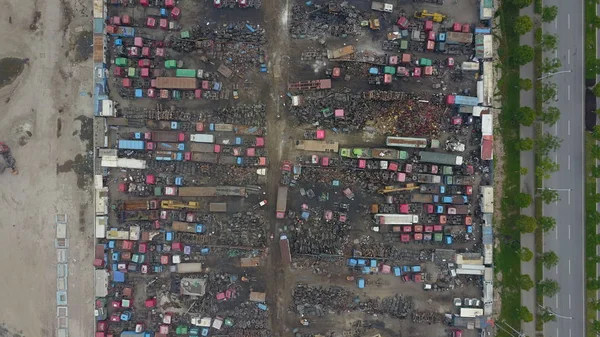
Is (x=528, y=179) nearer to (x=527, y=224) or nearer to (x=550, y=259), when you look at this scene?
(x=527, y=224)

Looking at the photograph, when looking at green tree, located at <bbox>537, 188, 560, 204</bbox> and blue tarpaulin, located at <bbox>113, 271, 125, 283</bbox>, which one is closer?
green tree, located at <bbox>537, 188, 560, 204</bbox>

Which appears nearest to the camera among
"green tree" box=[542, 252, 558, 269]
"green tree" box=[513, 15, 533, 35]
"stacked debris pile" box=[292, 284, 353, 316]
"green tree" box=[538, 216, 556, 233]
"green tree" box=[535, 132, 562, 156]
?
"green tree" box=[513, 15, 533, 35]

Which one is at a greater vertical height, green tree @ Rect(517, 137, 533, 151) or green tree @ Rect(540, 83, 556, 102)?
green tree @ Rect(540, 83, 556, 102)

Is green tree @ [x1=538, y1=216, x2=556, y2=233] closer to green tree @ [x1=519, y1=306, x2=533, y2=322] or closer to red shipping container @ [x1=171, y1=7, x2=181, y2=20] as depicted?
green tree @ [x1=519, y1=306, x2=533, y2=322]

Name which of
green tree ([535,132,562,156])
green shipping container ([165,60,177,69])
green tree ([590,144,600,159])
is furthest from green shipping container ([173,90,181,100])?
green tree ([590,144,600,159])

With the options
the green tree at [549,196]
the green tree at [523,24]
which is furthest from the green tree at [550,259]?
the green tree at [523,24]

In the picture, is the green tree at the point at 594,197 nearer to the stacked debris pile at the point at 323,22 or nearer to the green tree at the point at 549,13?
the green tree at the point at 549,13

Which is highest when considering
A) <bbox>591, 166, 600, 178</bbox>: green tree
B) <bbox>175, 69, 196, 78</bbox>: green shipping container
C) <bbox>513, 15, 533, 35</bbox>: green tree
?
<bbox>513, 15, 533, 35</bbox>: green tree

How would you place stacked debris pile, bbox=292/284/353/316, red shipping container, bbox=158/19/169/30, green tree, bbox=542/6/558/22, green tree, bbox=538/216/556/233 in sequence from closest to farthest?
green tree, bbox=542/6/558/22
green tree, bbox=538/216/556/233
red shipping container, bbox=158/19/169/30
stacked debris pile, bbox=292/284/353/316
